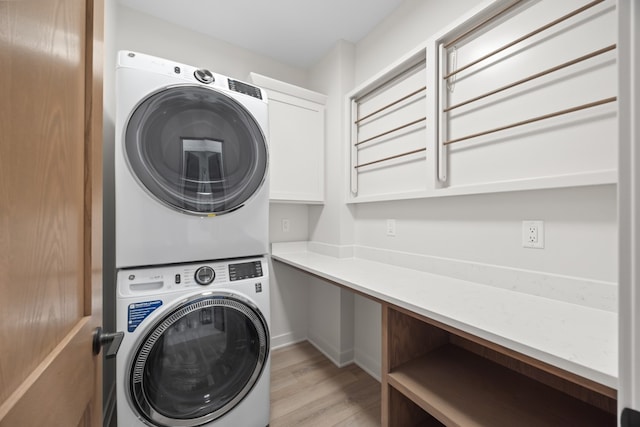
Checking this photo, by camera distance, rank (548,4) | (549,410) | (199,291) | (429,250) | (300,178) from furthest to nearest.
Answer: (300,178), (429,250), (199,291), (548,4), (549,410)

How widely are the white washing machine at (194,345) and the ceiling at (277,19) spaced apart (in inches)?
68.8

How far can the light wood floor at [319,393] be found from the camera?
4.99ft

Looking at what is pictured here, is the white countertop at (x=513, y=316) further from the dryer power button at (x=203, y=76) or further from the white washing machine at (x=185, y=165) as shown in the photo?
the dryer power button at (x=203, y=76)

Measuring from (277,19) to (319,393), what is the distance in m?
2.67

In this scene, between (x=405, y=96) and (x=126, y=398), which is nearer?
(x=126, y=398)

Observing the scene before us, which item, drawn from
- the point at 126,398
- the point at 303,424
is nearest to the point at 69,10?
the point at 126,398

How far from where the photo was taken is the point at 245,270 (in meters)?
1.38

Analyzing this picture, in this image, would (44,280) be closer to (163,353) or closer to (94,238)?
(94,238)

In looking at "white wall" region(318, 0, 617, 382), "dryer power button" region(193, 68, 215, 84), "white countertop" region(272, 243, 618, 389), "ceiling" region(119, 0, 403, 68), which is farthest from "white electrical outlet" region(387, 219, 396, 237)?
"ceiling" region(119, 0, 403, 68)

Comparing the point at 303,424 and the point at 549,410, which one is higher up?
the point at 549,410

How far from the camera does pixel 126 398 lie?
3.60 feet

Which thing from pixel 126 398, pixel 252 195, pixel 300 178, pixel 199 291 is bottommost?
pixel 126 398

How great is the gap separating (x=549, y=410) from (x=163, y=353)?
157 centimetres
